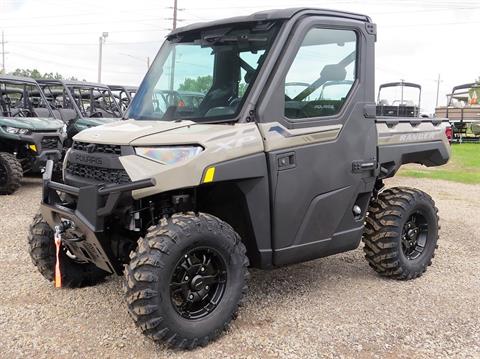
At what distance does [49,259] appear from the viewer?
4.42 meters

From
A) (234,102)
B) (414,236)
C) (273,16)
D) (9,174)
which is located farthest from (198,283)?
(9,174)

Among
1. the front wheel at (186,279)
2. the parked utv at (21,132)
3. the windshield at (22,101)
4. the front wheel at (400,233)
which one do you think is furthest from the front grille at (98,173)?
the windshield at (22,101)

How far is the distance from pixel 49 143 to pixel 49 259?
5.82 m

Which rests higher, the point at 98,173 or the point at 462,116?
the point at 98,173

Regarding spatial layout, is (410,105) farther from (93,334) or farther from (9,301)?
(9,301)

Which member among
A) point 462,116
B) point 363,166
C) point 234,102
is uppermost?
point 234,102

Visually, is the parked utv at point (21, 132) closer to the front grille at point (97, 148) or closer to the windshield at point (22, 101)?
the windshield at point (22, 101)

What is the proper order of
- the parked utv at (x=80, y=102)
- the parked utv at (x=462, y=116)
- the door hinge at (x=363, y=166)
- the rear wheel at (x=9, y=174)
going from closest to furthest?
the door hinge at (x=363, y=166), the rear wheel at (x=9, y=174), the parked utv at (x=80, y=102), the parked utv at (x=462, y=116)

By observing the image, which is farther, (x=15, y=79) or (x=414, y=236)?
(x=15, y=79)

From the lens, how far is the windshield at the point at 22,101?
410 inches

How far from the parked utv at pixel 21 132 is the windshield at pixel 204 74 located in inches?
186

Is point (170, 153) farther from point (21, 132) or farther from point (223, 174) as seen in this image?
point (21, 132)

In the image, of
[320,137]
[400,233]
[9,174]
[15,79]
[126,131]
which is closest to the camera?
[126,131]

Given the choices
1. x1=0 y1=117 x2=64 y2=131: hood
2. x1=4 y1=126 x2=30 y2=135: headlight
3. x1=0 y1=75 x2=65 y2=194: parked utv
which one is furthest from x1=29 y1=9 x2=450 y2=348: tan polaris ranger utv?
x1=0 y1=117 x2=64 y2=131: hood
